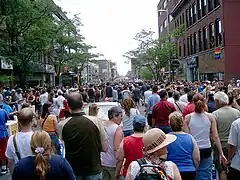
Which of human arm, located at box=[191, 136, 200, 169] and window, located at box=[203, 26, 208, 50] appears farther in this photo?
window, located at box=[203, 26, 208, 50]

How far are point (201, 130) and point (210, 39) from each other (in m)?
30.2

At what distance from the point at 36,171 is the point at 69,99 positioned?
1604mm

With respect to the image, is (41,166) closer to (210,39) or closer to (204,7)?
(210,39)

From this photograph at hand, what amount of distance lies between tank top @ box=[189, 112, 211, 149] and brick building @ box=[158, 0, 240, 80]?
25387 millimetres

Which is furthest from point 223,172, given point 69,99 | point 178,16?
point 178,16

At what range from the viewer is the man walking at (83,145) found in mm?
4945

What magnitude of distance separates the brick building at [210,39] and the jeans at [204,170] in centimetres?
2556

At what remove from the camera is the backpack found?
130 inches

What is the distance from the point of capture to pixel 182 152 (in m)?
5.11

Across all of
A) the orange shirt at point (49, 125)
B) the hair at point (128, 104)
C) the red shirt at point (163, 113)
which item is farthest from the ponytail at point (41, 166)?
the red shirt at point (163, 113)

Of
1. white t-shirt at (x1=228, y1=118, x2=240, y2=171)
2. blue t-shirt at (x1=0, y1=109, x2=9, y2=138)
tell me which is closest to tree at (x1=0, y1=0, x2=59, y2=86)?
blue t-shirt at (x1=0, y1=109, x2=9, y2=138)

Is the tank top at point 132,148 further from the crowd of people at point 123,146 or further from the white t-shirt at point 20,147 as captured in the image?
the white t-shirt at point 20,147

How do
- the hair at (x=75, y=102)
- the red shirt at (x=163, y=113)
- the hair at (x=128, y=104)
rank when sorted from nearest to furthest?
the hair at (x=75, y=102), the hair at (x=128, y=104), the red shirt at (x=163, y=113)

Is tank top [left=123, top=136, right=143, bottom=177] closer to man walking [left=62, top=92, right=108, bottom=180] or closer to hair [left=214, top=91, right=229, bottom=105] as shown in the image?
man walking [left=62, top=92, right=108, bottom=180]
